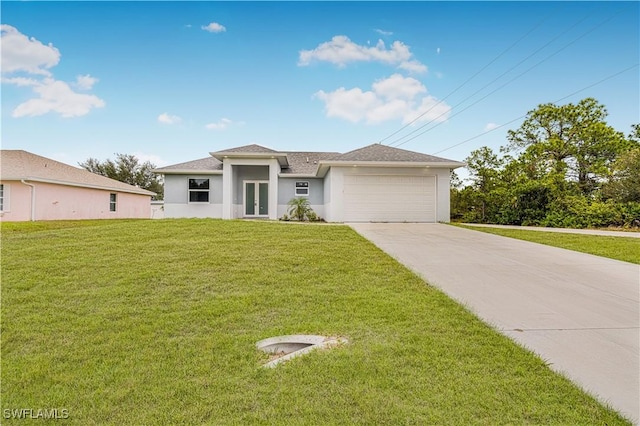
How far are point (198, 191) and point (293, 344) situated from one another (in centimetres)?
1627

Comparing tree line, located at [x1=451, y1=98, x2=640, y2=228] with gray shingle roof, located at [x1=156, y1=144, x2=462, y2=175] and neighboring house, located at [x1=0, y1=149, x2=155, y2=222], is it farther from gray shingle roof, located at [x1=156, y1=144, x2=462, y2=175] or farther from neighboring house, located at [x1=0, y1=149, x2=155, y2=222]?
neighboring house, located at [x1=0, y1=149, x2=155, y2=222]

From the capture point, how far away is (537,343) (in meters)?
3.22

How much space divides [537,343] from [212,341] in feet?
10.7

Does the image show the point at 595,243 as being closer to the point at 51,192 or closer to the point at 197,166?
the point at 197,166

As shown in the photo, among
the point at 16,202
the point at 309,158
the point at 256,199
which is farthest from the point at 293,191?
the point at 16,202

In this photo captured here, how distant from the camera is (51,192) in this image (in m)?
17.1

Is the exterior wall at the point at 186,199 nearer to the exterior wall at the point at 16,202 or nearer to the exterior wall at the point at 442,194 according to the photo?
the exterior wall at the point at 16,202

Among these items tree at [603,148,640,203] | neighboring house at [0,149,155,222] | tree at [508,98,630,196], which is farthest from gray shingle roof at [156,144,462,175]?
tree at [508,98,630,196]

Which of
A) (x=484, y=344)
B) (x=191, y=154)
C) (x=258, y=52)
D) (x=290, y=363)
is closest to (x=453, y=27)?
(x=258, y=52)

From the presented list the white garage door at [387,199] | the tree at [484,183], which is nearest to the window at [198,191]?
the white garage door at [387,199]

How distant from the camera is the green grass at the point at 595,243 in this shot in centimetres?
765

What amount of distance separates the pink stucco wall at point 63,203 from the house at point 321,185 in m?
5.58

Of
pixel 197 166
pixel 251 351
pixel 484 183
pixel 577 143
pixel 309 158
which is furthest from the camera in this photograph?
pixel 577 143

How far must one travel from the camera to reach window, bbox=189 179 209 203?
18.0 meters
